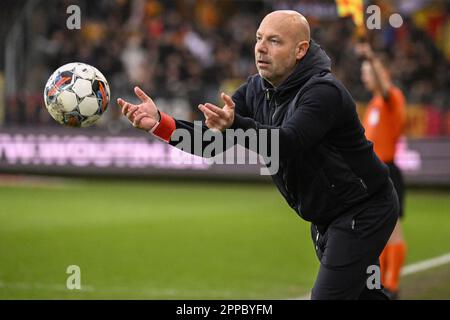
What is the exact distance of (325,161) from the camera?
593cm

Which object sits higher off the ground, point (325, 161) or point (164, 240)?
point (325, 161)

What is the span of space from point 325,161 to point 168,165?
590 inches

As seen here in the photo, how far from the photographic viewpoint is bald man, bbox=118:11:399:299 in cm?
584

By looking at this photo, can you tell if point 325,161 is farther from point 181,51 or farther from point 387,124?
point 181,51

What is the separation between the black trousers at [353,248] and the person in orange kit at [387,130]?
3.14 metres

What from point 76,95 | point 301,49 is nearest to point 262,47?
point 301,49

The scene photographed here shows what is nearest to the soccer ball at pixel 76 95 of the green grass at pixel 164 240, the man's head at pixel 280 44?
the man's head at pixel 280 44

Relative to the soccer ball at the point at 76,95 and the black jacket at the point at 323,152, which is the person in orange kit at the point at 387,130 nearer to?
the black jacket at the point at 323,152

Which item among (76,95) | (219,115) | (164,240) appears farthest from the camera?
(164,240)

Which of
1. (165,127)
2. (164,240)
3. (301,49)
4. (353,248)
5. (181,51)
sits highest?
(181,51)

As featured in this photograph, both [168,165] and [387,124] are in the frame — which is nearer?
[387,124]

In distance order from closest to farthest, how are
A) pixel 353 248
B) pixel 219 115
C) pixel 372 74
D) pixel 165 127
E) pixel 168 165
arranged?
pixel 219 115 → pixel 165 127 → pixel 353 248 → pixel 372 74 → pixel 168 165

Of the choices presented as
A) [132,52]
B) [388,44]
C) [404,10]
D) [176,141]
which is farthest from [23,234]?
[404,10]
